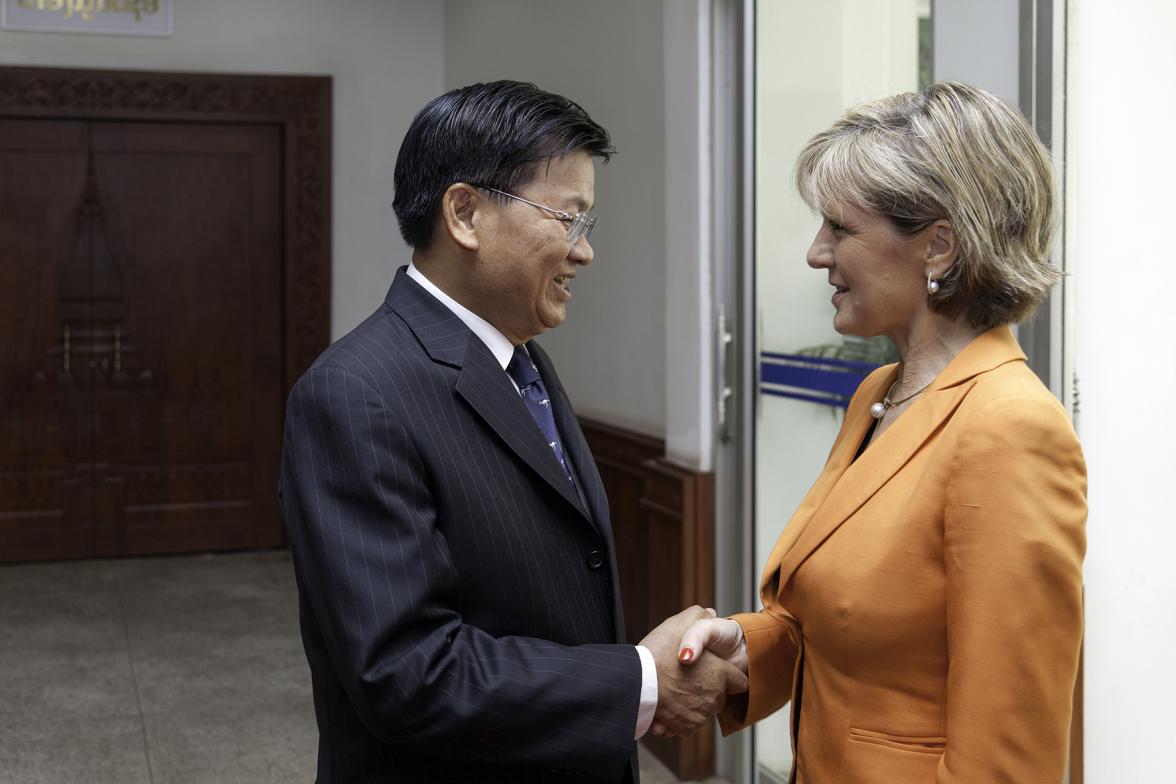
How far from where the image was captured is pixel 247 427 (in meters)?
7.48

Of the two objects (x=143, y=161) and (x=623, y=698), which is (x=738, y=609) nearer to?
(x=623, y=698)

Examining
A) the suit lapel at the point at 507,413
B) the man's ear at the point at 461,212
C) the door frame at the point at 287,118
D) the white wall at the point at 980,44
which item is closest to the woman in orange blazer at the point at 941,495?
the suit lapel at the point at 507,413

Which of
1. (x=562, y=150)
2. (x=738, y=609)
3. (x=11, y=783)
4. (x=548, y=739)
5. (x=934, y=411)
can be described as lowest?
(x=11, y=783)

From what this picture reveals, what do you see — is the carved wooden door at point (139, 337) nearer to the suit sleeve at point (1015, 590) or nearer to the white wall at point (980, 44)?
the white wall at point (980, 44)

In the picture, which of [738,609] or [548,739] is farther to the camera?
[738,609]

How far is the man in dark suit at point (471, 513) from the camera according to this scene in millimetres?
1512

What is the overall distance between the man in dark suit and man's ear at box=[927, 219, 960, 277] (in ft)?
1.66

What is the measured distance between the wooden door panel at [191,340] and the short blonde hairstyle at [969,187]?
20.6ft

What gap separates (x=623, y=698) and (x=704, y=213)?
7.91 ft

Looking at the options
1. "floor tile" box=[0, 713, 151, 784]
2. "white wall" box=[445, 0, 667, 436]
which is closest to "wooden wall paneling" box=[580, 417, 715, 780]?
"white wall" box=[445, 0, 667, 436]

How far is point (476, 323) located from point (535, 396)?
157mm

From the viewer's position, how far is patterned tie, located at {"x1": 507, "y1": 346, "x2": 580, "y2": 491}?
6.09 feet

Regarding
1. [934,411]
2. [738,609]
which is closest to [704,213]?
[738,609]

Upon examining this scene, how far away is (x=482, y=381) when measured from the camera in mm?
1689
